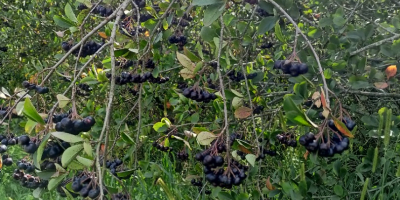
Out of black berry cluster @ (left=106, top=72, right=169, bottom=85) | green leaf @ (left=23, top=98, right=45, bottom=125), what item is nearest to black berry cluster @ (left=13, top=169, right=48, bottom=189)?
green leaf @ (left=23, top=98, right=45, bottom=125)

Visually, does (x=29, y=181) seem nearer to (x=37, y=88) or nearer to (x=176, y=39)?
(x=37, y=88)

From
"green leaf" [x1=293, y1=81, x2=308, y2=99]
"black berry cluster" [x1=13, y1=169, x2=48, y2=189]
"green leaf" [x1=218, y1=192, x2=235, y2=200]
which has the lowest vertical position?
"green leaf" [x1=218, y1=192, x2=235, y2=200]

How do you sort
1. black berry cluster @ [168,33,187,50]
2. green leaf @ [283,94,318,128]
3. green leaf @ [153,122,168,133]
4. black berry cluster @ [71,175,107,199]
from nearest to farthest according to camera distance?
→ green leaf @ [283,94,318,128] → black berry cluster @ [71,175,107,199] → green leaf @ [153,122,168,133] → black berry cluster @ [168,33,187,50]

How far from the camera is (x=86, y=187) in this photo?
1045mm

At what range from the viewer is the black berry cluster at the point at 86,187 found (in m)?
1.01

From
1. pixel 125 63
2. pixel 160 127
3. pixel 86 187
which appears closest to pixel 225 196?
pixel 160 127

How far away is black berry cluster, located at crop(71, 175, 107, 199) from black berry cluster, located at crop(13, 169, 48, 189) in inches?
9.2

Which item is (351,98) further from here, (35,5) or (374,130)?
(35,5)

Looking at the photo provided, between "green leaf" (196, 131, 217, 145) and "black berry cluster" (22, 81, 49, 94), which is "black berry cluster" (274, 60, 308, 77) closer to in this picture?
"green leaf" (196, 131, 217, 145)

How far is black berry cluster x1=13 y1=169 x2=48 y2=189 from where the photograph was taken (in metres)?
→ 1.31

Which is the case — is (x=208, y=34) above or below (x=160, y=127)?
above

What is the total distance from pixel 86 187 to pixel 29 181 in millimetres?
594

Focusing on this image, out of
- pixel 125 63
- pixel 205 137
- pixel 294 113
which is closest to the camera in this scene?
pixel 294 113

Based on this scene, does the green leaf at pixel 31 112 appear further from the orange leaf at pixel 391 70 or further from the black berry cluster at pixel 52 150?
the orange leaf at pixel 391 70
